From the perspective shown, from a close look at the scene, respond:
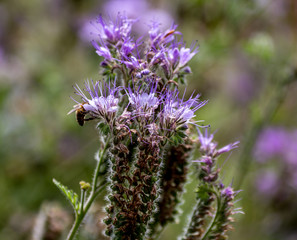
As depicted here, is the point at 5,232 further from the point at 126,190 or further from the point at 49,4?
the point at 49,4

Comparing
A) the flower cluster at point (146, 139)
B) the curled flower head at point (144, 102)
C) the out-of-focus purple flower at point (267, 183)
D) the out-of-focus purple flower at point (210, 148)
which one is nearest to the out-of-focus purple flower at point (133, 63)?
the flower cluster at point (146, 139)

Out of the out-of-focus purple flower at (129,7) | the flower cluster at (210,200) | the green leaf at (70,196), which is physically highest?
the out-of-focus purple flower at (129,7)

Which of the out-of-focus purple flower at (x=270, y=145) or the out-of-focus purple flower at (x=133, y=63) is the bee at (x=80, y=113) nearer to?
the out-of-focus purple flower at (x=133, y=63)

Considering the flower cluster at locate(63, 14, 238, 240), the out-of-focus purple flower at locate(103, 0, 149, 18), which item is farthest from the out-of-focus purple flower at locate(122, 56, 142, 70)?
the out-of-focus purple flower at locate(103, 0, 149, 18)

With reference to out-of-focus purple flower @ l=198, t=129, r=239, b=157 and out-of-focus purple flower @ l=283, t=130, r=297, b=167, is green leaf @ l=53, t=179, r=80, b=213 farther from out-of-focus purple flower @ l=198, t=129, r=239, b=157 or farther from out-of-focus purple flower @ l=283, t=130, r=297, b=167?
out-of-focus purple flower @ l=283, t=130, r=297, b=167

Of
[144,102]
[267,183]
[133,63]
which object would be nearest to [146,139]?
[144,102]

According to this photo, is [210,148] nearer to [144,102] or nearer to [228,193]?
[228,193]

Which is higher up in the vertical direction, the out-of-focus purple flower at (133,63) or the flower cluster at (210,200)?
the out-of-focus purple flower at (133,63)

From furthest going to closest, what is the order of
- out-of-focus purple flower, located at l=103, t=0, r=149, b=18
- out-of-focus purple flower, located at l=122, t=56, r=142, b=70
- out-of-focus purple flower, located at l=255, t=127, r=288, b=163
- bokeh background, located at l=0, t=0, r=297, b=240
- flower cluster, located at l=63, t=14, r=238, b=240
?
out-of-focus purple flower, located at l=103, t=0, r=149, b=18, out-of-focus purple flower, located at l=255, t=127, r=288, b=163, bokeh background, located at l=0, t=0, r=297, b=240, out-of-focus purple flower, located at l=122, t=56, r=142, b=70, flower cluster, located at l=63, t=14, r=238, b=240

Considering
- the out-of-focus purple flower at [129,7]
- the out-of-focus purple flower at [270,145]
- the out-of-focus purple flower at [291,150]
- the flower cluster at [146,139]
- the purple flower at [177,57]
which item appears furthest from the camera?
the out-of-focus purple flower at [129,7]
